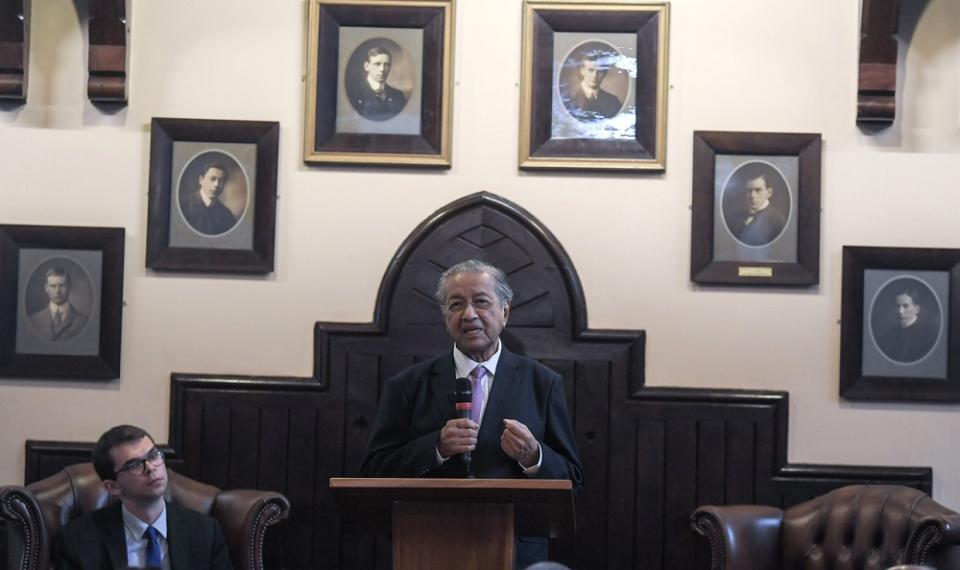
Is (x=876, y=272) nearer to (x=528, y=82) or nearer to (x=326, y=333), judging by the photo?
(x=528, y=82)

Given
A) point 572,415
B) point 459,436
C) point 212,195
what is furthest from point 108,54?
point 459,436

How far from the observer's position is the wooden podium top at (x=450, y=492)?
3.88 metres

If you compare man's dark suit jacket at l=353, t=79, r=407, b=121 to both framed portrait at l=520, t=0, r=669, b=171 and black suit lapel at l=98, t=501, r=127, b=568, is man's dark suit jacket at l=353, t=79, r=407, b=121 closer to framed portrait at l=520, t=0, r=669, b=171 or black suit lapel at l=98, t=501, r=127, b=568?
framed portrait at l=520, t=0, r=669, b=171

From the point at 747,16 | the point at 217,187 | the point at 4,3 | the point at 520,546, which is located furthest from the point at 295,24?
the point at 520,546

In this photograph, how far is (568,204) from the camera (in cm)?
611

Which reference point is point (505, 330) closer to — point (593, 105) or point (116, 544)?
point (593, 105)

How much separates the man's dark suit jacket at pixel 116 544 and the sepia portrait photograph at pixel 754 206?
265cm

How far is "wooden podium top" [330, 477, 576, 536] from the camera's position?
3.88 meters

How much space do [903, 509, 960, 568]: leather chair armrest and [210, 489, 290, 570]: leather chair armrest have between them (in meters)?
2.54

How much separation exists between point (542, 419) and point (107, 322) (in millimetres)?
2342

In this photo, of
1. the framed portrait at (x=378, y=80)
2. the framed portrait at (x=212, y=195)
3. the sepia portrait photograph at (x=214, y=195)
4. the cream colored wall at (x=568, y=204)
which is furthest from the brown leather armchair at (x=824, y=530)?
the sepia portrait photograph at (x=214, y=195)

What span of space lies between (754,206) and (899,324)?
86 cm

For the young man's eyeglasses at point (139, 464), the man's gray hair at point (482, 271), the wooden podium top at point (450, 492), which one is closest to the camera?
the wooden podium top at point (450, 492)

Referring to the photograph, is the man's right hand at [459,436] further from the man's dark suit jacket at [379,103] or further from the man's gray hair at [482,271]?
the man's dark suit jacket at [379,103]
